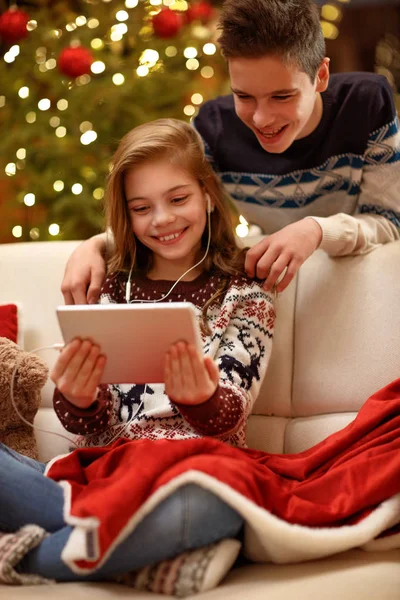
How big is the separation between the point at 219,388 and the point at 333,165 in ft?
2.23

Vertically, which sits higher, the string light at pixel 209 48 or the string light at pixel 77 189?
the string light at pixel 209 48

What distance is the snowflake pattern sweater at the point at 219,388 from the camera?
1338mm

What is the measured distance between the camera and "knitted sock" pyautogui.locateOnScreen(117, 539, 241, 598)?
3.30 ft

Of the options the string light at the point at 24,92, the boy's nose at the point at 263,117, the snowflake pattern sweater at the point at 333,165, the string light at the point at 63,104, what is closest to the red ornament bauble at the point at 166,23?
the string light at the point at 63,104

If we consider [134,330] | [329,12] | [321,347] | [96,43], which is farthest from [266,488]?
[329,12]

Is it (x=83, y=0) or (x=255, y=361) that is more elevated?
(x=83, y=0)

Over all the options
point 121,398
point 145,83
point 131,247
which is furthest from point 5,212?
point 121,398

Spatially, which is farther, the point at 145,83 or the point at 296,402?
the point at 145,83

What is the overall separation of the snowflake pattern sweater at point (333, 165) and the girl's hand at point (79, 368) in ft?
2.00

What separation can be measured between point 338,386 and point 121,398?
17.9 inches

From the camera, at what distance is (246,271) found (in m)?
1.52

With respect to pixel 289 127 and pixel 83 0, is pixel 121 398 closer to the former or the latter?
pixel 289 127

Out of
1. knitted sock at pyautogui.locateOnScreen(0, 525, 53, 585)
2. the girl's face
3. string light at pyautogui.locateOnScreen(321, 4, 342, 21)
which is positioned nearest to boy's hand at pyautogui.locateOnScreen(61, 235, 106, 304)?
the girl's face

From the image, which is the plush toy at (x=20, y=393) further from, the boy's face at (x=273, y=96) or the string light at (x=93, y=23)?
the string light at (x=93, y=23)
